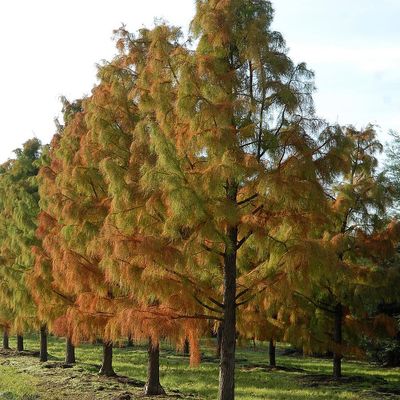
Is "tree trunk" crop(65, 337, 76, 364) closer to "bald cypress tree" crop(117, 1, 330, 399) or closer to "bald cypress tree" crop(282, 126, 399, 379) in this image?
"bald cypress tree" crop(282, 126, 399, 379)

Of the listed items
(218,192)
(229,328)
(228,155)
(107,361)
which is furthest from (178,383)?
(228,155)

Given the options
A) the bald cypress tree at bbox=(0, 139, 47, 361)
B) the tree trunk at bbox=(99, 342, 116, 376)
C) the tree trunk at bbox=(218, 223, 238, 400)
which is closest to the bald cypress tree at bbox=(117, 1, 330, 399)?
the tree trunk at bbox=(218, 223, 238, 400)

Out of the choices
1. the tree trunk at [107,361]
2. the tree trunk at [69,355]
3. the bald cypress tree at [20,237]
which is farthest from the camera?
the tree trunk at [69,355]

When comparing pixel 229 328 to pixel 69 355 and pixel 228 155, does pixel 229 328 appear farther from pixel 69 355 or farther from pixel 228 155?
pixel 69 355

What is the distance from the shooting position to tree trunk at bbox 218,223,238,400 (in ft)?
34.4

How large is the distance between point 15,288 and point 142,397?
10036 mm

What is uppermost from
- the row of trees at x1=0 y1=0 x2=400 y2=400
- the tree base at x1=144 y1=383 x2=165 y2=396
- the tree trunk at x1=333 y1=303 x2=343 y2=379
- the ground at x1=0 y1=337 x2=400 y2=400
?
the row of trees at x1=0 y1=0 x2=400 y2=400

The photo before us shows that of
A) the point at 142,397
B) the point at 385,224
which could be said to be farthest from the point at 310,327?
the point at 142,397

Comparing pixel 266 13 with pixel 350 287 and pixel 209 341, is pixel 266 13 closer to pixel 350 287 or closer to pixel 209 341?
pixel 209 341

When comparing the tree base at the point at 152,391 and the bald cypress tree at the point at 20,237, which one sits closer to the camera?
the tree base at the point at 152,391

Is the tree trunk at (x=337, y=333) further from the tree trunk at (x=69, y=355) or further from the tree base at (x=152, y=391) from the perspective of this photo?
the tree trunk at (x=69, y=355)

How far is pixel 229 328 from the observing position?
35.0 feet

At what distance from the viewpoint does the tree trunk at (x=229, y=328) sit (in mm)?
10477

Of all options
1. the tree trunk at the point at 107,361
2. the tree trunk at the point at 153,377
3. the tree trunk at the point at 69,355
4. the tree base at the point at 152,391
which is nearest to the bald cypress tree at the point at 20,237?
the tree trunk at the point at 69,355
